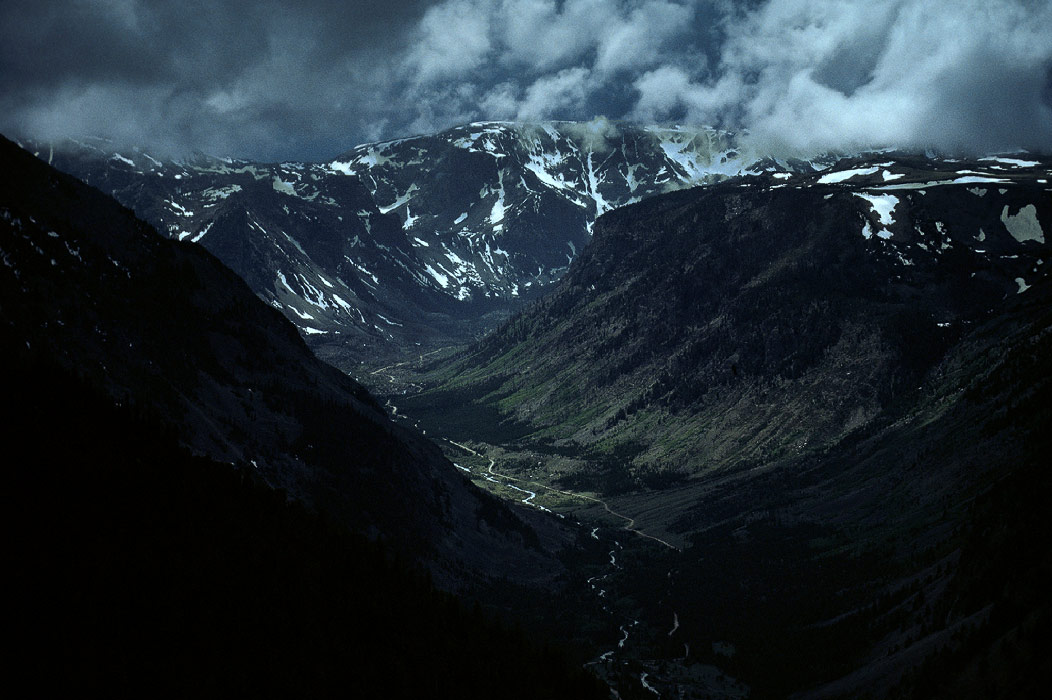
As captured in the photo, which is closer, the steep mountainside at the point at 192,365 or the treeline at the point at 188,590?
the treeline at the point at 188,590

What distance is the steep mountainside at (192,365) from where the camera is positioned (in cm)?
13541

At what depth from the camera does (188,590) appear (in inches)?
3524

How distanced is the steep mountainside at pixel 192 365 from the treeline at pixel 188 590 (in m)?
17.1

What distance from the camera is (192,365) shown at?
163 m

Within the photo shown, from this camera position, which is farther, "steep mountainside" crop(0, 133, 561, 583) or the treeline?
"steep mountainside" crop(0, 133, 561, 583)

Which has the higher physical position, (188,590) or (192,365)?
(192,365)

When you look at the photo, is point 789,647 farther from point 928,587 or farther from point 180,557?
point 180,557

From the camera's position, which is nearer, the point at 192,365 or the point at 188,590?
the point at 188,590

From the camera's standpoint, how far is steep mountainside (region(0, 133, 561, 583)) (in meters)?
135

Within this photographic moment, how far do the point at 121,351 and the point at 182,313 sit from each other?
32.3 meters

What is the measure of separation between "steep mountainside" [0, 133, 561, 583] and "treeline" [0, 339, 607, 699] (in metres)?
17.1

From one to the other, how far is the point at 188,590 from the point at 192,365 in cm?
8038

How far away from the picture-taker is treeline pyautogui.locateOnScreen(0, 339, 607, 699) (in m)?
77.2

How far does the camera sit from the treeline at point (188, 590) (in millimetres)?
77250
